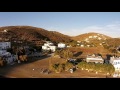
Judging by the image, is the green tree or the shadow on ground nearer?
the shadow on ground

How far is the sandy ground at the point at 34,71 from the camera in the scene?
6.38 m

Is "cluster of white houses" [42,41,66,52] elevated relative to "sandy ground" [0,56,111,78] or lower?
elevated

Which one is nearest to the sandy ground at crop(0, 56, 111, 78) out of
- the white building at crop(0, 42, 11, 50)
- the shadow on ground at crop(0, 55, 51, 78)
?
the shadow on ground at crop(0, 55, 51, 78)

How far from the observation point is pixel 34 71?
7.01m

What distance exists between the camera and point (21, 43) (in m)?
9.98

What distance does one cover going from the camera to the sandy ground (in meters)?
6.38

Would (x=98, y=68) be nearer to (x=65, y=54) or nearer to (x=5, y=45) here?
(x=65, y=54)

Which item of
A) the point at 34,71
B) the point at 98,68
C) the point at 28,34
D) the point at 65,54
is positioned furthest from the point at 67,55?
the point at 28,34

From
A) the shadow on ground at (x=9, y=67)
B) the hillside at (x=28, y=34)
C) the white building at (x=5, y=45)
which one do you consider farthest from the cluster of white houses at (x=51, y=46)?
the white building at (x=5, y=45)

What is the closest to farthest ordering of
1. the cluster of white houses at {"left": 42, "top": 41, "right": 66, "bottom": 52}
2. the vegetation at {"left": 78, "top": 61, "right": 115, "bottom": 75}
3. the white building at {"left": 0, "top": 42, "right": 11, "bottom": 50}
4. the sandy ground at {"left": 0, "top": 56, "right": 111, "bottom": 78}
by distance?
the sandy ground at {"left": 0, "top": 56, "right": 111, "bottom": 78} < the vegetation at {"left": 78, "top": 61, "right": 115, "bottom": 75} < the white building at {"left": 0, "top": 42, "right": 11, "bottom": 50} < the cluster of white houses at {"left": 42, "top": 41, "right": 66, "bottom": 52}

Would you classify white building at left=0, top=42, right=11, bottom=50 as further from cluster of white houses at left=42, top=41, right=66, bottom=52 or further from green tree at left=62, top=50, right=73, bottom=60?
green tree at left=62, top=50, right=73, bottom=60
